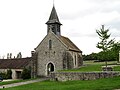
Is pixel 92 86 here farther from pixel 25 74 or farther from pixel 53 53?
pixel 25 74

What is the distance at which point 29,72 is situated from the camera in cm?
4581

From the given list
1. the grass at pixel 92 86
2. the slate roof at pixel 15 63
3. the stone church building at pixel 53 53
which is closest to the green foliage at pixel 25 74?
the stone church building at pixel 53 53

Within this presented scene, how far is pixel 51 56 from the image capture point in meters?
46.2

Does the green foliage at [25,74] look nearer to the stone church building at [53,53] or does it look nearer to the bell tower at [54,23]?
the stone church building at [53,53]

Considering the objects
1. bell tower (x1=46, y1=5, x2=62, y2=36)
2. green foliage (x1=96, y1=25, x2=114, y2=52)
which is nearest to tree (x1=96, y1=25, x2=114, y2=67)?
green foliage (x1=96, y1=25, x2=114, y2=52)

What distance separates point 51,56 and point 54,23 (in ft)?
22.3

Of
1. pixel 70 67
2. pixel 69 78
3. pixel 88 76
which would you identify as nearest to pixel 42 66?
pixel 70 67

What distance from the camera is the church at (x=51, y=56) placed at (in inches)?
1745

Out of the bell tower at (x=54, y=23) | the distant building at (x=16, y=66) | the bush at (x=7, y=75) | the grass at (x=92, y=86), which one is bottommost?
the grass at (x=92, y=86)

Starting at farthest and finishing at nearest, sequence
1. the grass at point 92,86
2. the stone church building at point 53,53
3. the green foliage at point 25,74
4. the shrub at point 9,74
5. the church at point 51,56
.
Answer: the shrub at point 9,74 < the green foliage at point 25,74 < the church at point 51,56 < the stone church building at point 53,53 < the grass at point 92,86

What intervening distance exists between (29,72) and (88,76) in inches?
732

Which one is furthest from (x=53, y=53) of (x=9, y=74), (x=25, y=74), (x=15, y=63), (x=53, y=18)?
(x=9, y=74)

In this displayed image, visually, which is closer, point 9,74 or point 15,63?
point 9,74

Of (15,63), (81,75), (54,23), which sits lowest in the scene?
(81,75)
